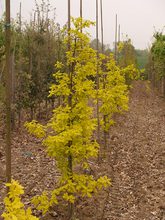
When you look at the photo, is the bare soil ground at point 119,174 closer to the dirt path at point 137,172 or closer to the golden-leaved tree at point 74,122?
the dirt path at point 137,172

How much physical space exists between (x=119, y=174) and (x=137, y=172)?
0.59m

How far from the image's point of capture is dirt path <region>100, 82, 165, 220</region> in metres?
7.11

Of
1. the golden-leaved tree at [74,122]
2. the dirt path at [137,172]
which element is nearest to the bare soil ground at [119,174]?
the dirt path at [137,172]

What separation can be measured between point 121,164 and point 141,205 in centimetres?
273

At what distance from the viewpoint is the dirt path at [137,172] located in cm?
711

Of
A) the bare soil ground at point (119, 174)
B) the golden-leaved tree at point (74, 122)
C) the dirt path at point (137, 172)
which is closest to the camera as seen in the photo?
the golden-leaved tree at point (74, 122)

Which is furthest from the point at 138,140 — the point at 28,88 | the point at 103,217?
the point at 103,217

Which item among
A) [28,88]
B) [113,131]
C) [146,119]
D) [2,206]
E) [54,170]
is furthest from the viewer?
[146,119]

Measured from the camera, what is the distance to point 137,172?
30.9 ft

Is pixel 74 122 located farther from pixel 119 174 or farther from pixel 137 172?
pixel 137 172

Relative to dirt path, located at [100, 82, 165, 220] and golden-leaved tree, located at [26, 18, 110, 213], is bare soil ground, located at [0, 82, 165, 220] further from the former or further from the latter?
golden-leaved tree, located at [26, 18, 110, 213]

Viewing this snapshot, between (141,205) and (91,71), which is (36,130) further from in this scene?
(141,205)

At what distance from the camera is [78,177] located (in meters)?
5.82

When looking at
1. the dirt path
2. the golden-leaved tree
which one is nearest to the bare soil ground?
the dirt path
